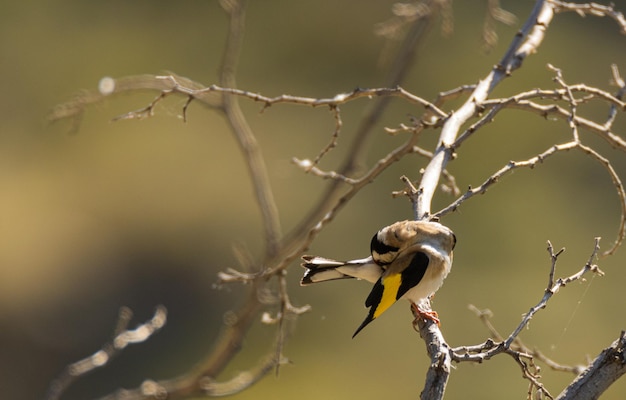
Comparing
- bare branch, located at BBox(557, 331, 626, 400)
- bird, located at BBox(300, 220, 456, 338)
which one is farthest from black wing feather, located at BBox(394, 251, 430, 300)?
bare branch, located at BBox(557, 331, 626, 400)

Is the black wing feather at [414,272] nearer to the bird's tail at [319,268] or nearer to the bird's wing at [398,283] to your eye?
the bird's wing at [398,283]

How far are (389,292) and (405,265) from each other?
0.05 metres

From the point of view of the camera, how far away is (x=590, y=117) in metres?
4.65

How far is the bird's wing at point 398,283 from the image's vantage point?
130 cm

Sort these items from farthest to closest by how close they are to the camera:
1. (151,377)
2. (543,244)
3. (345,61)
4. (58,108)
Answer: (345,61)
(543,244)
(151,377)
(58,108)

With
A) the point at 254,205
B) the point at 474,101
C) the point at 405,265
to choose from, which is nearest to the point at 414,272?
the point at 405,265

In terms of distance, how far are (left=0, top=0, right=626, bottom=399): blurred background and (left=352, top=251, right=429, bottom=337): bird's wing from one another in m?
2.12

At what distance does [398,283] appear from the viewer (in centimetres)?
132

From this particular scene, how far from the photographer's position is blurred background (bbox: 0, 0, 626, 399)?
11.9 feet

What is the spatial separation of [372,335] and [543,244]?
3.38 ft

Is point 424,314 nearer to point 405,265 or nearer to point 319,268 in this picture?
point 405,265

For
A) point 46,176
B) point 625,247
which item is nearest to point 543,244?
point 625,247

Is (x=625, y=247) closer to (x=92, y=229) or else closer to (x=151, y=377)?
(x=151, y=377)

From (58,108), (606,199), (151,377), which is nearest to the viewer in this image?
(58,108)
